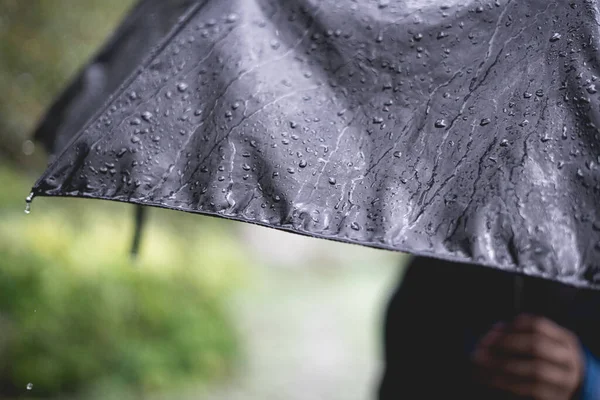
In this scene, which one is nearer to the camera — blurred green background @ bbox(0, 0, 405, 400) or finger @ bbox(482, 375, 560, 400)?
finger @ bbox(482, 375, 560, 400)

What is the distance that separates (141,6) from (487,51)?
127cm

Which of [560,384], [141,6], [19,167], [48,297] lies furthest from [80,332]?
[560,384]

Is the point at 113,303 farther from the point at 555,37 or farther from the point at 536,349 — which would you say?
the point at 555,37

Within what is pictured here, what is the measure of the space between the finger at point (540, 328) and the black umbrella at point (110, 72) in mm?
1312

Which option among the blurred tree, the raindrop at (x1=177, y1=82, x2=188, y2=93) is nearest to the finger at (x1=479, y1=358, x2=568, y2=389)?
the raindrop at (x1=177, y1=82, x2=188, y2=93)

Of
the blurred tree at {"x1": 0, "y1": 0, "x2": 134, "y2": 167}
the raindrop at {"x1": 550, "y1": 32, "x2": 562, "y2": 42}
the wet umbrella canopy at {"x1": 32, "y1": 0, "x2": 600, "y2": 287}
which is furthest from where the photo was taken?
the blurred tree at {"x1": 0, "y1": 0, "x2": 134, "y2": 167}

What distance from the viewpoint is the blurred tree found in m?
5.27

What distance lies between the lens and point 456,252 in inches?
30.6

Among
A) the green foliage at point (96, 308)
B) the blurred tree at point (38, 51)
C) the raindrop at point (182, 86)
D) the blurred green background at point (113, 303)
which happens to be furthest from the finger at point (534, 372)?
the blurred tree at point (38, 51)

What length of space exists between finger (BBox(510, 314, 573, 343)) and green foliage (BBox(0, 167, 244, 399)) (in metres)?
3.73

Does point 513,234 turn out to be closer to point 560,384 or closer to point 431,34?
point 431,34

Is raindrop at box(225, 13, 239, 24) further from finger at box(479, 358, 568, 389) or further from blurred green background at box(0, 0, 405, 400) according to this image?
blurred green background at box(0, 0, 405, 400)

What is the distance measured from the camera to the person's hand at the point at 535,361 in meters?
1.62

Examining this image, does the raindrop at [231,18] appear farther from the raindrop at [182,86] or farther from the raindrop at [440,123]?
the raindrop at [440,123]
